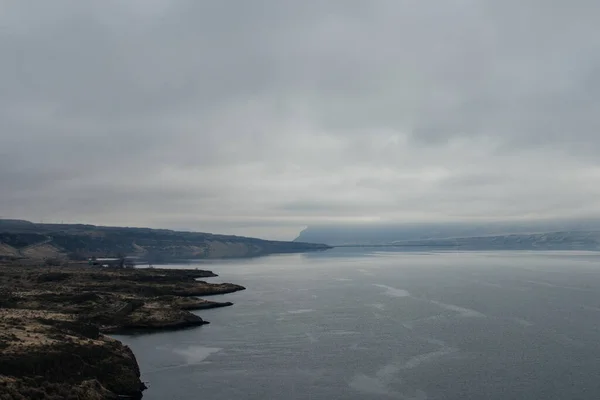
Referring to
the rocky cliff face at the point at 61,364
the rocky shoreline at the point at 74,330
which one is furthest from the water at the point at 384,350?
the rocky shoreline at the point at 74,330

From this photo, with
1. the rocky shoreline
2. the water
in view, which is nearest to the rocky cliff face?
the rocky shoreline

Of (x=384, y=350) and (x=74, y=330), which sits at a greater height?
(x=74, y=330)

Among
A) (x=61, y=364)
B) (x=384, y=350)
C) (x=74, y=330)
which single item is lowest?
(x=384, y=350)

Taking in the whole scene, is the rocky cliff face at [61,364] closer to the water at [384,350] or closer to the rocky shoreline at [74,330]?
the rocky shoreline at [74,330]

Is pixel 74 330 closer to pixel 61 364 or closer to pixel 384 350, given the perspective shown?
pixel 61 364

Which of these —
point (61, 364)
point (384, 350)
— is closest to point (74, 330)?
point (61, 364)

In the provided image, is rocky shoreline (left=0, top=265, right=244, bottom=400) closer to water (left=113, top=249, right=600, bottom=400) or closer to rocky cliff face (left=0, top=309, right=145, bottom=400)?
rocky cliff face (left=0, top=309, right=145, bottom=400)
